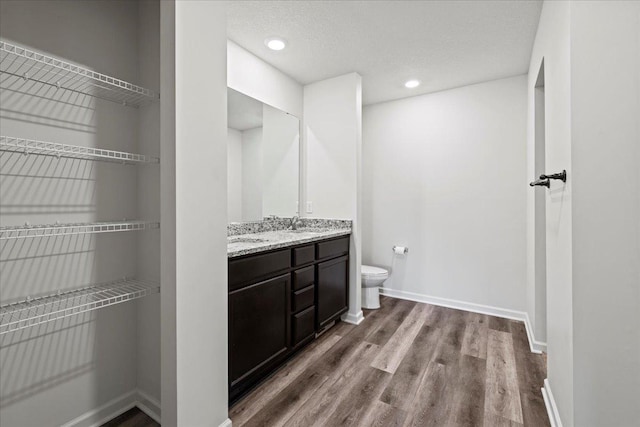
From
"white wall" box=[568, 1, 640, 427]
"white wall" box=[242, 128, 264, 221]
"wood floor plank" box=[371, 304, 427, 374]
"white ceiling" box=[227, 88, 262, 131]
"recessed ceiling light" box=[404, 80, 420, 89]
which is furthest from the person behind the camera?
"recessed ceiling light" box=[404, 80, 420, 89]

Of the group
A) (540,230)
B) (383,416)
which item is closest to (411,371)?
(383,416)

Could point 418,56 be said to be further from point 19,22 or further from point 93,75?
point 19,22

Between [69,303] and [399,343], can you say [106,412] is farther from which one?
[399,343]

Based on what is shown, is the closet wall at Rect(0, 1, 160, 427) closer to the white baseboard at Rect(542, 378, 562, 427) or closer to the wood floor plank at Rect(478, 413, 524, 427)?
the wood floor plank at Rect(478, 413, 524, 427)

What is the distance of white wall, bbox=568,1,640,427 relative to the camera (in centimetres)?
114

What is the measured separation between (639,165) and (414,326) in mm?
2145

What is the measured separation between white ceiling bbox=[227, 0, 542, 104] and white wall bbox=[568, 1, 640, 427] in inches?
39.7

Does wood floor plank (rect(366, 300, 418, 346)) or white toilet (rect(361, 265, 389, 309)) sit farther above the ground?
white toilet (rect(361, 265, 389, 309))

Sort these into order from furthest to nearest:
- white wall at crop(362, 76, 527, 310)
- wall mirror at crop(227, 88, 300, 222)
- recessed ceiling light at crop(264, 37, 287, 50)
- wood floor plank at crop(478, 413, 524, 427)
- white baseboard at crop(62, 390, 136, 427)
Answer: white wall at crop(362, 76, 527, 310), wall mirror at crop(227, 88, 300, 222), recessed ceiling light at crop(264, 37, 287, 50), wood floor plank at crop(478, 413, 524, 427), white baseboard at crop(62, 390, 136, 427)

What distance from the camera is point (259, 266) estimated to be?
1.87 meters

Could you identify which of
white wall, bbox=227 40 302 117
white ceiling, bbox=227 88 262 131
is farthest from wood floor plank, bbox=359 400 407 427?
white wall, bbox=227 40 302 117

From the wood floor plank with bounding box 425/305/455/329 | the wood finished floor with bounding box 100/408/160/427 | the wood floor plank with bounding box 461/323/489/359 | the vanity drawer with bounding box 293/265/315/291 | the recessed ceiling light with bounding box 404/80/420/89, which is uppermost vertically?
the recessed ceiling light with bounding box 404/80/420/89

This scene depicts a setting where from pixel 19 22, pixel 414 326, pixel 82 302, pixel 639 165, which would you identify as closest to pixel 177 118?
pixel 19 22

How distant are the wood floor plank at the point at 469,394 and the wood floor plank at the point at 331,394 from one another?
59cm
